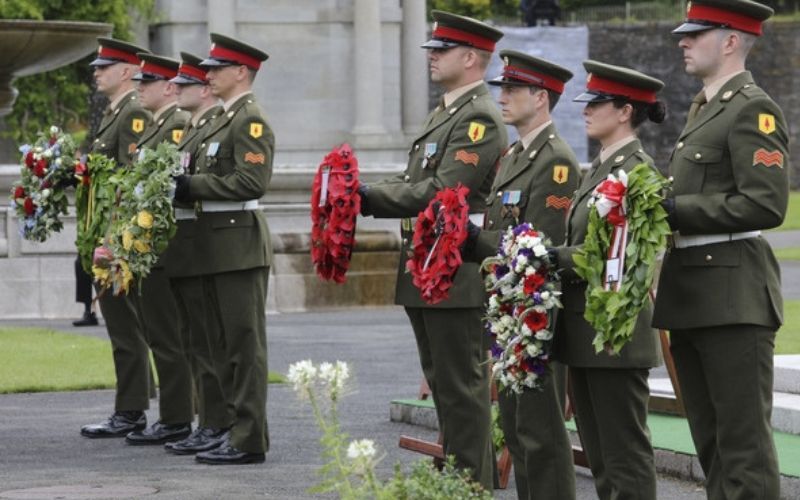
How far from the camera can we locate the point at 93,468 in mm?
10539

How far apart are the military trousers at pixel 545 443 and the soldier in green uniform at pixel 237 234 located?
2.84 meters

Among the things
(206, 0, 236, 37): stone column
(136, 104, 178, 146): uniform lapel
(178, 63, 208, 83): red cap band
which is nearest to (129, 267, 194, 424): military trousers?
(136, 104, 178, 146): uniform lapel

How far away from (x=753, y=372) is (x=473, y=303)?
1886 millimetres

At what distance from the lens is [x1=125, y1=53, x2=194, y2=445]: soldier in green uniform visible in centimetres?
1149

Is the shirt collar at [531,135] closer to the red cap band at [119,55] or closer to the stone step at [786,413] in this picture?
the stone step at [786,413]

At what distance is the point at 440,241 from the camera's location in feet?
25.5

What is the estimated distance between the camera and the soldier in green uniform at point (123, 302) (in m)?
11.8

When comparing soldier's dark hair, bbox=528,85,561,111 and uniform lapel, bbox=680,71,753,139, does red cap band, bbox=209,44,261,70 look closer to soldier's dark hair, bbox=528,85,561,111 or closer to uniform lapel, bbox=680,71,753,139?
soldier's dark hair, bbox=528,85,561,111

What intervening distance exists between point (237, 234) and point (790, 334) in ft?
20.1

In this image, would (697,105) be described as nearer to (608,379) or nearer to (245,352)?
(608,379)

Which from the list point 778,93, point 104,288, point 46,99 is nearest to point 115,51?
point 104,288

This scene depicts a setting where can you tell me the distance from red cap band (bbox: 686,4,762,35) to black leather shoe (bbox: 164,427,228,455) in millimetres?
4397

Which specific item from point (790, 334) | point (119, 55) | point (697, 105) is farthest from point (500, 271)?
point (790, 334)

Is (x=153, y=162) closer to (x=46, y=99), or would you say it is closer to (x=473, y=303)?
(x=473, y=303)
